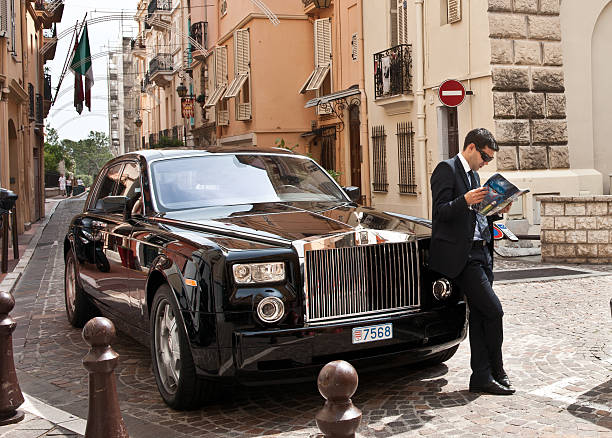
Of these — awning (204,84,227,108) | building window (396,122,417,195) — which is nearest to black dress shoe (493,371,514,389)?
building window (396,122,417,195)

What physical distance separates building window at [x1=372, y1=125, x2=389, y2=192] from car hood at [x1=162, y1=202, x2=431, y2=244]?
15169 mm

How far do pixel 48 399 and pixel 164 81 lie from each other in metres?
45.8

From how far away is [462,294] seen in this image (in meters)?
5.63

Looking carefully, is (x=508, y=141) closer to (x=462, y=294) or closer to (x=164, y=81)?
(x=462, y=294)

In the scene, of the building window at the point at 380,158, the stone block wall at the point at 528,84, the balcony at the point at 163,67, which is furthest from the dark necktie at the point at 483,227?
the balcony at the point at 163,67

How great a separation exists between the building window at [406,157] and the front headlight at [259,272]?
1489cm

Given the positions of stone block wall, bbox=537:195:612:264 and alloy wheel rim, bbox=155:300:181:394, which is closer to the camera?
alloy wheel rim, bbox=155:300:181:394

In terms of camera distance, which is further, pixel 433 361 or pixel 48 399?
pixel 433 361

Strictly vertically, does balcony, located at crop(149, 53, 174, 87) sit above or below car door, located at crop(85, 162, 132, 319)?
above

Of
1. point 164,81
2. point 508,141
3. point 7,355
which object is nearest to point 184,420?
point 7,355

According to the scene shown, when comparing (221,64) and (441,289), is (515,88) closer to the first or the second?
(441,289)

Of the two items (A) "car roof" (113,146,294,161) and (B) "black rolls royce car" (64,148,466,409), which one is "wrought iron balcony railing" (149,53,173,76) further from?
(B) "black rolls royce car" (64,148,466,409)

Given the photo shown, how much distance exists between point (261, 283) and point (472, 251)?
4.83ft

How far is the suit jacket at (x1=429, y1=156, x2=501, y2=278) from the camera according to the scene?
17.1 ft
